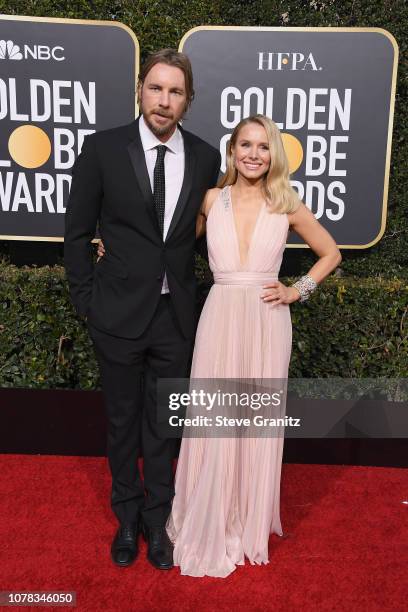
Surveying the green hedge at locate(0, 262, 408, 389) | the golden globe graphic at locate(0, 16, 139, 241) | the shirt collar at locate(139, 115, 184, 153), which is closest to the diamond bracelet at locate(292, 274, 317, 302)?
the shirt collar at locate(139, 115, 184, 153)

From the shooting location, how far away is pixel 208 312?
250 centimetres

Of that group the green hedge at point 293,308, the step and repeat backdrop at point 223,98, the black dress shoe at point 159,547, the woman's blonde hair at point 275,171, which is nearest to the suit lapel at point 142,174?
the woman's blonde hair at point 275,171

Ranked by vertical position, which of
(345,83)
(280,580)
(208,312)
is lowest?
(280,580)

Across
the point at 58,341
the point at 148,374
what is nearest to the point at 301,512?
the point at 148,374

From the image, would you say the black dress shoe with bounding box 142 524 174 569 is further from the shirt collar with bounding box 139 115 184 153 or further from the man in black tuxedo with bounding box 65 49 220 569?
the shirt collar with bounding box 139 115 184 153

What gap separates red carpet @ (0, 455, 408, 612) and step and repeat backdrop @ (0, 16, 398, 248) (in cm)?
190

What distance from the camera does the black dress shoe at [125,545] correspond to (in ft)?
8.48

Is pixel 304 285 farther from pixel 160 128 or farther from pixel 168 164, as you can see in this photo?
pixel 160 128

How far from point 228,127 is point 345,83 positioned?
2.88 feet

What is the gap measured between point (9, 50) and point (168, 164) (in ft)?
7.18

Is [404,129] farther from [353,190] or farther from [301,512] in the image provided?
[301,512]

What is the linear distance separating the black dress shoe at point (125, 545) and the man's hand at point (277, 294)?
131 cm

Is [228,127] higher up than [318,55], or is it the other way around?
[318,55]

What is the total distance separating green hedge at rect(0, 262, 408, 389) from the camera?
3686 mm
